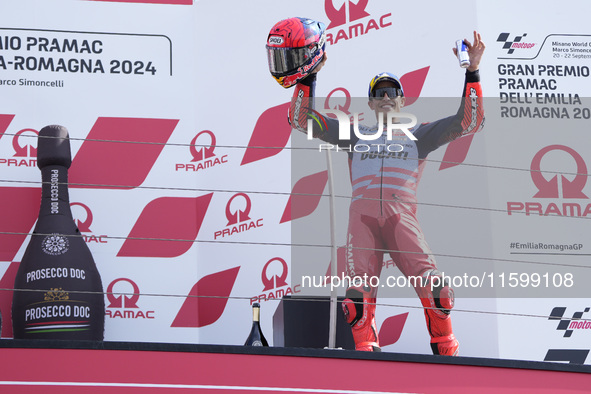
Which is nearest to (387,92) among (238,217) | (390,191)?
(390,191)

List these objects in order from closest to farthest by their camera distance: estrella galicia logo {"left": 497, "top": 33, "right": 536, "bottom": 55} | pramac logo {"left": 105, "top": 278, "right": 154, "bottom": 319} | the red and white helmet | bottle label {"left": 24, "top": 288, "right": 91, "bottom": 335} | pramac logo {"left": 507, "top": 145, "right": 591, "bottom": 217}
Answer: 1. the red and white helmet
2. bottle label {"left": 24, "top": 288, "right": 91, "bottom": 335}
3. pramac logo {"left": 105, "top": 278, "right": 154, "bottom": 319}
4. pramac logo {"left": 507, "top": 145, "right": 591, "bottom": 217}
5. estrella galicia logo {"left": 497, "top": 33, "right": 536, "bottom": 55}

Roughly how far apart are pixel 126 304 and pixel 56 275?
36cm

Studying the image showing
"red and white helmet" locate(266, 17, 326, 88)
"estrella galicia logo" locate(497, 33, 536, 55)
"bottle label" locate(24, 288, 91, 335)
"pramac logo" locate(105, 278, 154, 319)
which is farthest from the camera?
"estrella galicia logo" locate(497, 33, 536, 55)

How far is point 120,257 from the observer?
310 cm

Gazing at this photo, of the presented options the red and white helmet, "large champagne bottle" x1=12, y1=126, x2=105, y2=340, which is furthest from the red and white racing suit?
"large champagne bottle" x1=12, y1=126, x2=105, y2=340

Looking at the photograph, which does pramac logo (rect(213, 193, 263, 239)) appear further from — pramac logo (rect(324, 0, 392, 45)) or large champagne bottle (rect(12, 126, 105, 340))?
pramac logo (rect(324, 0, 392, 45))

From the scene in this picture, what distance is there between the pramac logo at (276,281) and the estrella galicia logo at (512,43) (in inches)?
46.6

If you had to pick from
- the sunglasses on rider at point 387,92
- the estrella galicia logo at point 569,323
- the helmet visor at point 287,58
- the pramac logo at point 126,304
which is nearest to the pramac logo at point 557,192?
the estrella galicia logo at point 569,323

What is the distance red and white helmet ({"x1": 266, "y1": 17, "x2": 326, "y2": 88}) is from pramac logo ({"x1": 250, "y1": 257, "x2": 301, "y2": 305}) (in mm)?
977

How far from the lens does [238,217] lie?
3207 mm

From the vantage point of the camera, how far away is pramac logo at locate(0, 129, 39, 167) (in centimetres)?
310

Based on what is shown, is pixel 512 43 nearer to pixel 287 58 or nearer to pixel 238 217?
pixel 238 217

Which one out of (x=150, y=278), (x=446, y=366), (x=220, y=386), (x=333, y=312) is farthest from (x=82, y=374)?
(x=150, y=278)

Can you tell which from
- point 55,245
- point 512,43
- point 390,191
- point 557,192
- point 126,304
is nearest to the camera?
point 390,191
